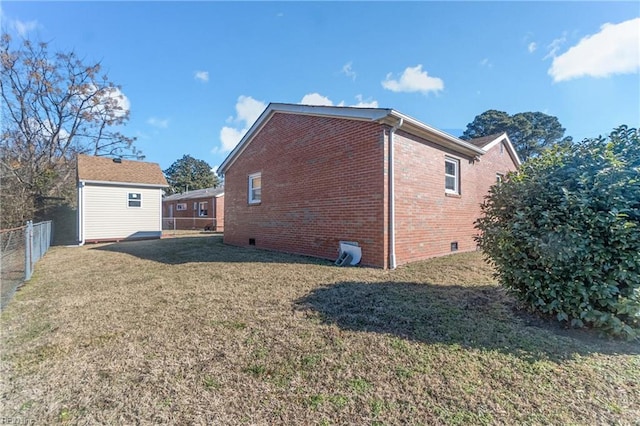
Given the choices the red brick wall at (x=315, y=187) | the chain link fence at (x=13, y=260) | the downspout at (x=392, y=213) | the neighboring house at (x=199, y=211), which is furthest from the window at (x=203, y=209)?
the downspout at (x=392, y=213)

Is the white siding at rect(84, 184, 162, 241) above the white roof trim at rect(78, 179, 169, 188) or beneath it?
beneath

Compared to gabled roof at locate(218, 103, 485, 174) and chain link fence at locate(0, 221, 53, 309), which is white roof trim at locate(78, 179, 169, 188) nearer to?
gabled roof at locate(218, 103, 485, 174)

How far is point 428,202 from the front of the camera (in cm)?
793

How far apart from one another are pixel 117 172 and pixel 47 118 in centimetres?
914

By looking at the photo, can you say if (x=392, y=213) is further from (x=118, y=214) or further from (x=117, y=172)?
(x=117, y=172)

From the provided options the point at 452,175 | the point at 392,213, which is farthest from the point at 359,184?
the point at 452,175

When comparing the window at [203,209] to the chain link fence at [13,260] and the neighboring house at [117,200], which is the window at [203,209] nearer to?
the neighboring house at [117,200]

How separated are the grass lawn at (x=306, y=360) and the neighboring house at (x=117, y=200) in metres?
11.3

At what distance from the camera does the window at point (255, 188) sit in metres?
11.0

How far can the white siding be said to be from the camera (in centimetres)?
1427

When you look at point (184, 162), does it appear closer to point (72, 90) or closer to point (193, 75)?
point (72, 90)

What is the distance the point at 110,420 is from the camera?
1.97 metres

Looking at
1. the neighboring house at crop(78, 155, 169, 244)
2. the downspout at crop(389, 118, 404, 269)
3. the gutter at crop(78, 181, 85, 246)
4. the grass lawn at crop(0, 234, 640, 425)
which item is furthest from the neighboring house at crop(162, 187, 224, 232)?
the grass lawn at crop(0, 234, 640, 425)

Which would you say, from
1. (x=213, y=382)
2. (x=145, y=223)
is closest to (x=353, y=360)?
(x=213, y=382)
